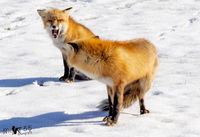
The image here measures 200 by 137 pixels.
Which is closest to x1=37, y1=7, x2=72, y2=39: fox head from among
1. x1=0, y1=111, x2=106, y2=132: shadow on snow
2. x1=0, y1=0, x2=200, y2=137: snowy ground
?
x1=0, y1=0, x2=200, y2=137: snowy ground

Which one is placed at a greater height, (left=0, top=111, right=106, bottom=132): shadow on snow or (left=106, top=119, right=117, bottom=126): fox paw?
(left=106, top=119, right=117, bottom=126): fox paw

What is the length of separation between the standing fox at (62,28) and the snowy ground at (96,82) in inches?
16.3

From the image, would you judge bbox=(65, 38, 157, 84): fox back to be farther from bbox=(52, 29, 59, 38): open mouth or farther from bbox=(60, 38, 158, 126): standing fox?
bbox=(52, 29, 59, 38): open mouth

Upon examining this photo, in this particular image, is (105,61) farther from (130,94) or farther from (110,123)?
(110,123)

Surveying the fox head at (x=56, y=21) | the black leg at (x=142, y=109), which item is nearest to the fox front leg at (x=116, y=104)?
the black leg at (x=142, y=109)

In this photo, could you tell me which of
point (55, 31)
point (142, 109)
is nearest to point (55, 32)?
point (55, 31)

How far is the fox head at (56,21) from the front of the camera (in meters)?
9.55

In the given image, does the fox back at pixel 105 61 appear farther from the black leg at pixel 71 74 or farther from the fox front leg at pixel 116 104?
the black leg at pixel 71 74

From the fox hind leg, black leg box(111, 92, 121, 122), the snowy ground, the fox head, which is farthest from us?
the fox head

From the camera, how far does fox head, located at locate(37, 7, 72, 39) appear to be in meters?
9.55

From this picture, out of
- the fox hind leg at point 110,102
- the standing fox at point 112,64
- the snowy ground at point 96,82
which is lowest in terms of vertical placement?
the snowy ground at point 96,82

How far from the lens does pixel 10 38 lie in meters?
14.4

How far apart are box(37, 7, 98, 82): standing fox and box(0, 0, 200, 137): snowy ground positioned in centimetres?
41

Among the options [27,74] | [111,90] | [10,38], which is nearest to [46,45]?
[10,38]
